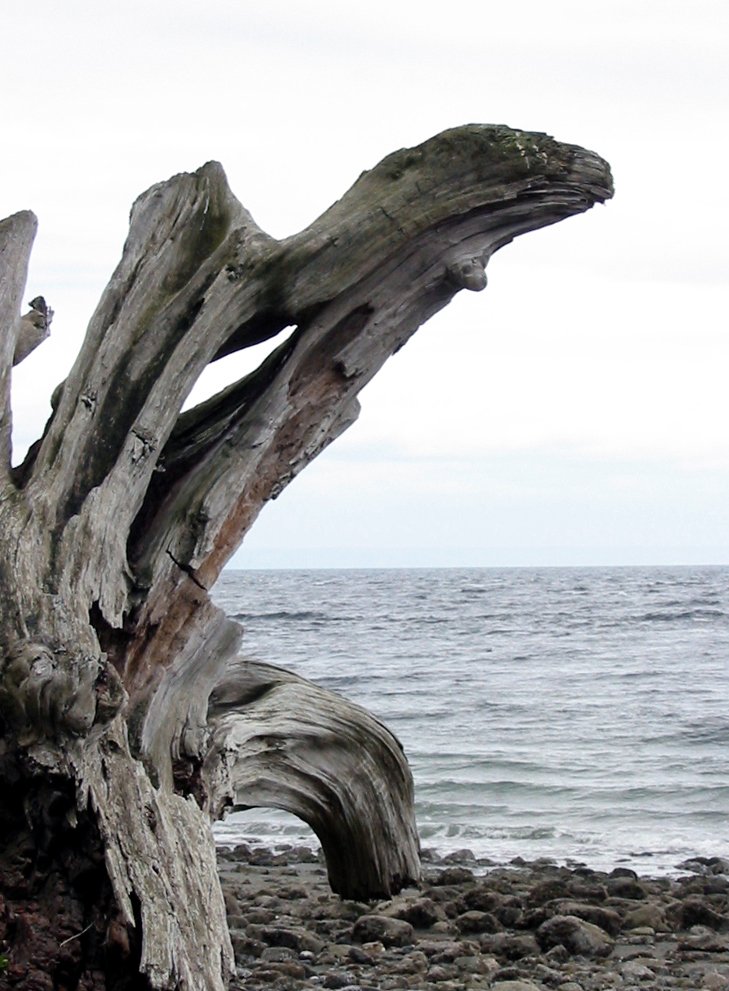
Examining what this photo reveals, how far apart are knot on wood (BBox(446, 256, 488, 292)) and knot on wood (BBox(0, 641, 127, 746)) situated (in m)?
2.34

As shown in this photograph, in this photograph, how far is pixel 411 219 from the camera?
558 centimetres

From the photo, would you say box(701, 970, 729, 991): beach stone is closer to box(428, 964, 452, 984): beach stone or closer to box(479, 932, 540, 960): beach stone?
box(479, 932, 540, 960): beach stone

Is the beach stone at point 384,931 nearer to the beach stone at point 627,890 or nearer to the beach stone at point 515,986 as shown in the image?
the beach stone at point 515,986

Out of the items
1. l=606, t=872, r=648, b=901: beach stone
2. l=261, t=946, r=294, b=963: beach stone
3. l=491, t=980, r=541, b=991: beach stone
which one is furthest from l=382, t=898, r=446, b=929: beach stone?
l=606, t=872, r=648, b=901: beach stone

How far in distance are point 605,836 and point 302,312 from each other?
585 centimetres

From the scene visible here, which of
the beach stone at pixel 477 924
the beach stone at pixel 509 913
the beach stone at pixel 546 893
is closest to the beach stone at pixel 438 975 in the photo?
the beach stone at pixel 477 924

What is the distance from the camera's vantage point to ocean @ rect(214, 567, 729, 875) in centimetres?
1020

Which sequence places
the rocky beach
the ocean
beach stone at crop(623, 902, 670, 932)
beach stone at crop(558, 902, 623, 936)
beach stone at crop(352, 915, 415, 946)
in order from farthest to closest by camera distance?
the ocean → beach stone at crop(623, 902, 670, 932) → beach stone at crop(558, 902, 623, 936) → beach stone at crop(352, 915, 415, 946) → the rocky beach

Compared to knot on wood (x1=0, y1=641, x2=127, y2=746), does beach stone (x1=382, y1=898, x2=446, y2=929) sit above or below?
below

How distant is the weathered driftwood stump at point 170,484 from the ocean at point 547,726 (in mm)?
3484

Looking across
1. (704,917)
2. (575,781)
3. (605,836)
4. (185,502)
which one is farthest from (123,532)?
(575,781)

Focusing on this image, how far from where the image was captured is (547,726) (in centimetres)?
1539

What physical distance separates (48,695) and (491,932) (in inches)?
136

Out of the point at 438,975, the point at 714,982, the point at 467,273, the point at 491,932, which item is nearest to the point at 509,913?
the point at 491,932
